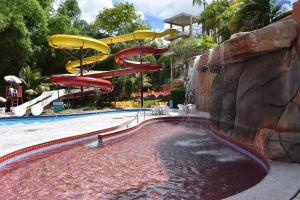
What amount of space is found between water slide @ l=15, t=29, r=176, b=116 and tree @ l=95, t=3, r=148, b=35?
1683 centimetres

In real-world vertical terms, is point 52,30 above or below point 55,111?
above

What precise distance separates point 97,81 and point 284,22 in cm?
1549

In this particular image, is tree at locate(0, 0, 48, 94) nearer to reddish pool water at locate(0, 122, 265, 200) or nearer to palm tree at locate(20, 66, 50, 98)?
palm tree at locate(20, 66, 50, 98)

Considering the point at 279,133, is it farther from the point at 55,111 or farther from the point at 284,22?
the point at 55,111

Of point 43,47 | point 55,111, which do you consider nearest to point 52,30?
point 43,47

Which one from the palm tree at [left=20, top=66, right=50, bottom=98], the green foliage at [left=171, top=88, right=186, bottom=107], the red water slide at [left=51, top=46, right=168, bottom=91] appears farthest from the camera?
the palm tree at [left=20, top=66, right=50, bottom=98]

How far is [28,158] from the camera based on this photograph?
7.81 metres

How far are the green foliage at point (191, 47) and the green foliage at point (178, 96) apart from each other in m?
7.52

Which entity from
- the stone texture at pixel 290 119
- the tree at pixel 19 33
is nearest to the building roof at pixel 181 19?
the tree at pixel 19 33

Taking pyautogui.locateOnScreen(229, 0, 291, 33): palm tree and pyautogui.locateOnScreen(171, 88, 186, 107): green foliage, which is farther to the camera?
pyautogui.locateOnScreen(171, 88, 186, 107): green foliage

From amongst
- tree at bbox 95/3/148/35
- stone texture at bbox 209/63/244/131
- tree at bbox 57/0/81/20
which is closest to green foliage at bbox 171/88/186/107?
stone texture at bbox 209/63/244/131

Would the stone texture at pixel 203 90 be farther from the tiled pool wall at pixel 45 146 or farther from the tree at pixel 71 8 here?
the tree at pixel 71 8

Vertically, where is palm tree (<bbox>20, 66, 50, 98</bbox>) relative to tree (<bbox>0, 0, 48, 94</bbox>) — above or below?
below

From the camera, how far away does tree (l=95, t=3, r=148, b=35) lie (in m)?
42.2
